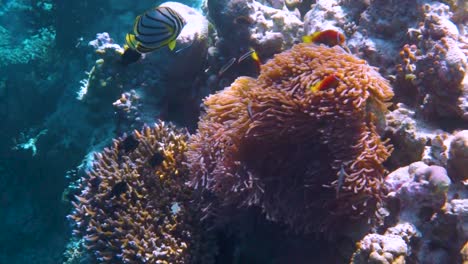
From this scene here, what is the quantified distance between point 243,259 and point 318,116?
1.70m

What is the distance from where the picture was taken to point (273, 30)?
4.89m

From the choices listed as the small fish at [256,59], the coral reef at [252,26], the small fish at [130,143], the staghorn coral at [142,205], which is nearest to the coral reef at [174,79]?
the coral reef at [252,26]

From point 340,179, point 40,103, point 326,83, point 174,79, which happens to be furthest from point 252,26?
point 40,103

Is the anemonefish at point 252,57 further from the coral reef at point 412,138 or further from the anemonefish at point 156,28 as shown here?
the coral reef at point 412,138

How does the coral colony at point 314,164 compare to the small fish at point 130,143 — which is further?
the small fish at point 130,143

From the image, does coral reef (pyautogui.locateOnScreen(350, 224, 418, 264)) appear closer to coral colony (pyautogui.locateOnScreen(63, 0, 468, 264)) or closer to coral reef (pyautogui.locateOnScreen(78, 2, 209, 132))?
coral colony (pyautogui.locateOnScreen(63, 0, 468, 264))

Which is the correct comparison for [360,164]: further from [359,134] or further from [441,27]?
[441,27]

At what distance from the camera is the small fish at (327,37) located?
389 centimetres

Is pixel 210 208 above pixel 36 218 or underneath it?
underneath

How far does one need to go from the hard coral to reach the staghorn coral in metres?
0.71

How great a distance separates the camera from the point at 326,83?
3.11 metres

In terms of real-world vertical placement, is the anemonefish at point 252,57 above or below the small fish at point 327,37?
above

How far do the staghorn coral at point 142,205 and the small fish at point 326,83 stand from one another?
6.31 ft

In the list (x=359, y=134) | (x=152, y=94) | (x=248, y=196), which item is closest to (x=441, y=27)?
(x=359, y=134)
